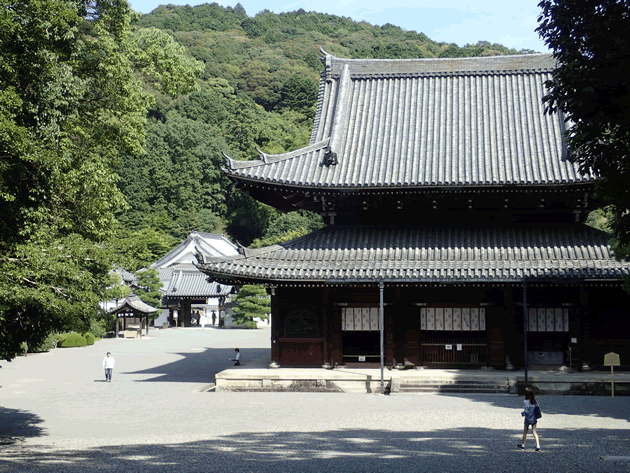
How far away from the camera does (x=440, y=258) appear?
990 inches

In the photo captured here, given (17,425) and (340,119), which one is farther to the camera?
(340,119)

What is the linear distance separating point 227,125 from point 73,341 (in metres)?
84.1

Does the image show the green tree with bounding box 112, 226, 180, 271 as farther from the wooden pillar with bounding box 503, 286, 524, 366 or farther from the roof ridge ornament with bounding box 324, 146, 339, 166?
the wooden pillar with bounding box 503, 286, 524, 366

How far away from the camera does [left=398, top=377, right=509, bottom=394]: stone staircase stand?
76.1ft

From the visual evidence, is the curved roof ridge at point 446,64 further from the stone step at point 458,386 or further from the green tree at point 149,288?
the green tree at point 149,288

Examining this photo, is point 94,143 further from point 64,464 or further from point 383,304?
point 383,304

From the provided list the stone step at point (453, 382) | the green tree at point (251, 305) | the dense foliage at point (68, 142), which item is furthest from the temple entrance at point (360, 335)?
the green tree at point (251, 305)

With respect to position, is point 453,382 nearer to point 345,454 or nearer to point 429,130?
point 345,454

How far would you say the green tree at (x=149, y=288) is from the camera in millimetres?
71500

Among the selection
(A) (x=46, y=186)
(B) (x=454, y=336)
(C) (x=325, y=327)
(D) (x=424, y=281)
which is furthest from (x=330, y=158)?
(A) (x=46, y=186)

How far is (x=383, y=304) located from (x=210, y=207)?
306 feet

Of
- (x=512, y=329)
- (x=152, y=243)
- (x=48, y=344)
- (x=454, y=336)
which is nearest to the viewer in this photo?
(x=512, y=329)

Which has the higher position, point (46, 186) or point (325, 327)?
point (46, 186)

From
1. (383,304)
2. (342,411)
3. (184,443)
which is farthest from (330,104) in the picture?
(184,443)
